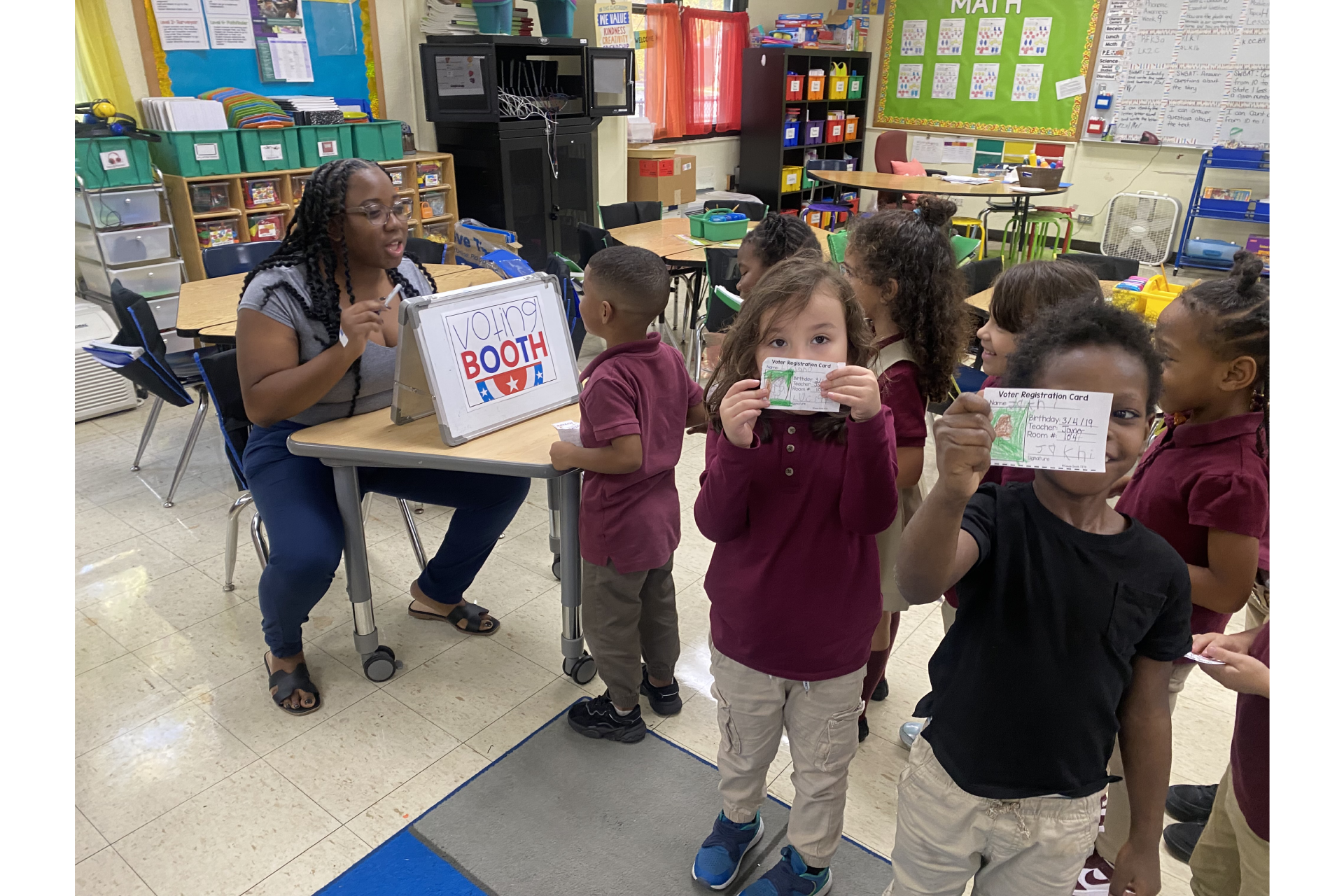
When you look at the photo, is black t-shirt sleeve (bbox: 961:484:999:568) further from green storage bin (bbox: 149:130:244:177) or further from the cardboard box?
the cardboard box

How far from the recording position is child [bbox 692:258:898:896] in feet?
3.98

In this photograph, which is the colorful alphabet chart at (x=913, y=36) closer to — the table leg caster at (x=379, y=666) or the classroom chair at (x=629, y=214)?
the classroom chair at (x=629, y=214)

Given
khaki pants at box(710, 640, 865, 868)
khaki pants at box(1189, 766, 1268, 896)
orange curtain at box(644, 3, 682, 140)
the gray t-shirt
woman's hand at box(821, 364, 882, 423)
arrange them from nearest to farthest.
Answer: woman's hand at box(821, 364, 882, 423), khaki pants at box(1189, 766, 1268, 896), khaki pants at box(710, 640, 865, 868), the gray t-shirt, orange curtain at box(644, 3, 682, 140)

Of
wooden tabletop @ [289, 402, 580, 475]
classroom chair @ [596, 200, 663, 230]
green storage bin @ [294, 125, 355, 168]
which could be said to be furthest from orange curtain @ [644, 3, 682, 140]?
wooden tabletop @ [289, 402, 580, 475]

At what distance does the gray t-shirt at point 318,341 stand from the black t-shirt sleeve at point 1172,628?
5.99 ft

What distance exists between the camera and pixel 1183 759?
1.97 m

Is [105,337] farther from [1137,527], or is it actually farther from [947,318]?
[1137,527]

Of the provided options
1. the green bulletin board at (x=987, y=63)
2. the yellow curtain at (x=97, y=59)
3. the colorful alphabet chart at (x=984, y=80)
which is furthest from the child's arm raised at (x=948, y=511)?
the colorful alphabet chart at (x=984, y=80)

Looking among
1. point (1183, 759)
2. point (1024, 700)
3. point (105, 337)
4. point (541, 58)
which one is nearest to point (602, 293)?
point (1024, 700)

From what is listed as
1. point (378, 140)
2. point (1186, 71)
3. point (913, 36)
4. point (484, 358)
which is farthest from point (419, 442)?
point (913, 36)

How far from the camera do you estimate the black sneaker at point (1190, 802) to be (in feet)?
5.82

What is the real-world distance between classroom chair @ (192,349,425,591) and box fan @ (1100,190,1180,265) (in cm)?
750

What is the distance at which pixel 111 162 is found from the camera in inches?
152

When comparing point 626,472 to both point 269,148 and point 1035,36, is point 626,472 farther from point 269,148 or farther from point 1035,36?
point 1035,36
